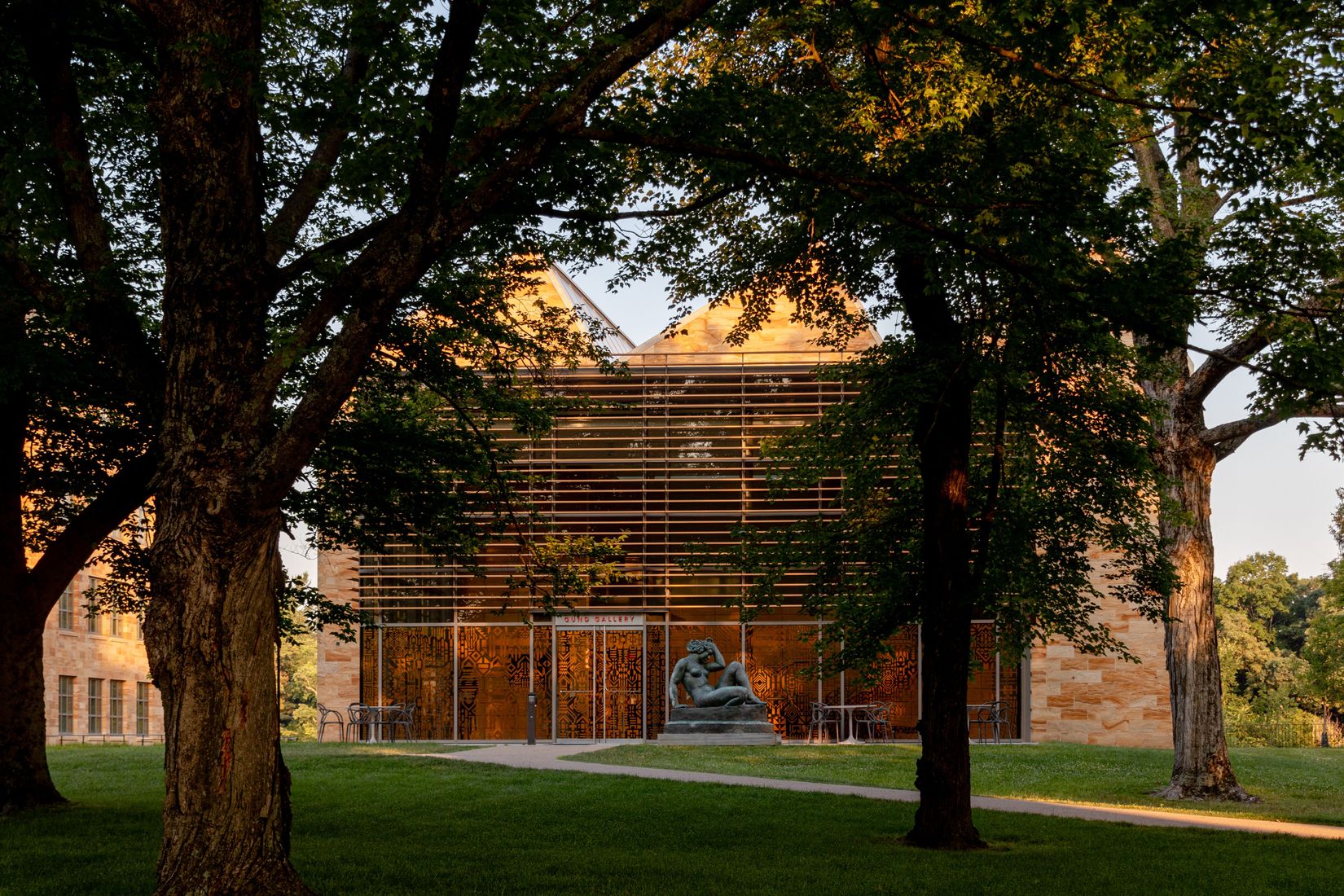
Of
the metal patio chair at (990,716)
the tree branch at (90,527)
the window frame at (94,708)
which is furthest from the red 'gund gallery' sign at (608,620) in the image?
the window frame at (94,708)

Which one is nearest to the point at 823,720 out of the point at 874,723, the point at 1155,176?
the point at 874,723

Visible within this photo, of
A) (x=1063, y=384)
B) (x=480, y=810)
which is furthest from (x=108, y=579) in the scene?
(x=1063, y=384)

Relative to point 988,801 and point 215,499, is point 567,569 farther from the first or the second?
point 988,801

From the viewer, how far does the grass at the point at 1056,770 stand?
18.6 m

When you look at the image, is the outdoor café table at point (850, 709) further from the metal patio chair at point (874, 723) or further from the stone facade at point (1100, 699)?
the stone facade at point (1100, 699)

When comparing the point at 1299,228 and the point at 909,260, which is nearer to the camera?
the point at 1299,228

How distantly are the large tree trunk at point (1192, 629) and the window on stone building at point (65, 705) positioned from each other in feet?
110

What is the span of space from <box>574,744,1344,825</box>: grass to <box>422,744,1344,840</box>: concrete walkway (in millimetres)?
660

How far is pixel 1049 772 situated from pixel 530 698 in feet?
40.3

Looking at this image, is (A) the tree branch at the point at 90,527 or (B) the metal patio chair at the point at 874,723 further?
(B) the metal patio chair at the point at 874,723

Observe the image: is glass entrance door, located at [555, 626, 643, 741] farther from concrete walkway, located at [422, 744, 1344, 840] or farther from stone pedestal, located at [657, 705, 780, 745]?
concrete walkway, located at [422, 744, 1344, 840]

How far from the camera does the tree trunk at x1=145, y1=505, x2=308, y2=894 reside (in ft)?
26.4

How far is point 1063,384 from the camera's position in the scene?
13648mm

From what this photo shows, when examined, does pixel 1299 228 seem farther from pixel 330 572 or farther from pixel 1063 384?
pixel 330 572
